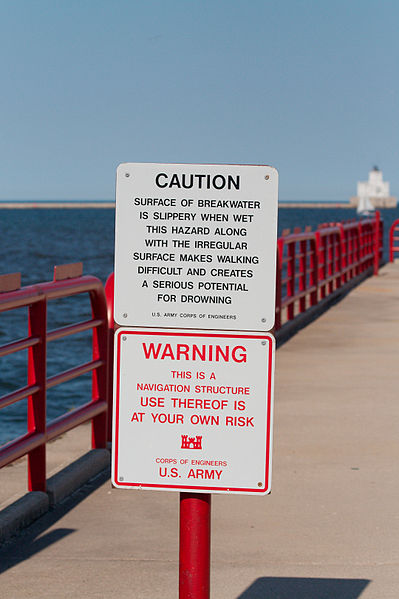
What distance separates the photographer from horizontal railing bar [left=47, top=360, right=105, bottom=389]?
5.75 metres

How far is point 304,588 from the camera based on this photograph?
4484 mm

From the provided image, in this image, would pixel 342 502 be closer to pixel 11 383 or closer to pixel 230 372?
pixel 230 372

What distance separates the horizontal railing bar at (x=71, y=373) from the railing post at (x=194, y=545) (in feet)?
7.26

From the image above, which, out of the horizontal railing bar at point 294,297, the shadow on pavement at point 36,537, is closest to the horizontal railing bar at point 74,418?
the shadow on pavement at point 36,537

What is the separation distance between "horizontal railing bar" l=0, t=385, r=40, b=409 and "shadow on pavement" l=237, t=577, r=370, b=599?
1418mm

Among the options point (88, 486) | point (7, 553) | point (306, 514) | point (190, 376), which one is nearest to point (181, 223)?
point (190, 376)

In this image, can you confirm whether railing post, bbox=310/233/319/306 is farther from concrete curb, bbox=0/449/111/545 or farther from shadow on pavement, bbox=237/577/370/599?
shadow on pavement, bbox=237/577/370/599

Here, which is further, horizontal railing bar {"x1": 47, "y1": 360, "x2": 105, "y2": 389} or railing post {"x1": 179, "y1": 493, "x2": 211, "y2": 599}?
horizontal railing bar {"x1": 47, "y1": 360, "x2": 105, "y2": 389}

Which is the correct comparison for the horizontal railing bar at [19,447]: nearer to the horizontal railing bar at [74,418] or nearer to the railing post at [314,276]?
the horizontal railing bar at [74,418]

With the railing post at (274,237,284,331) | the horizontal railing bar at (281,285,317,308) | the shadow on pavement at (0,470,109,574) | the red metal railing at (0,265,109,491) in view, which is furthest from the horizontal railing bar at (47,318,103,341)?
the horizontal railing bar at (281,285,317,308)

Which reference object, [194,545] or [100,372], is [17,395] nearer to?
[100,372]

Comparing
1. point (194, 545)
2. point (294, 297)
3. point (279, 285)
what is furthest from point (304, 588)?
point (294, 297)

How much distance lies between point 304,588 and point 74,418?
1.98 m

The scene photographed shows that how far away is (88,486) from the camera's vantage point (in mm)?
6113
